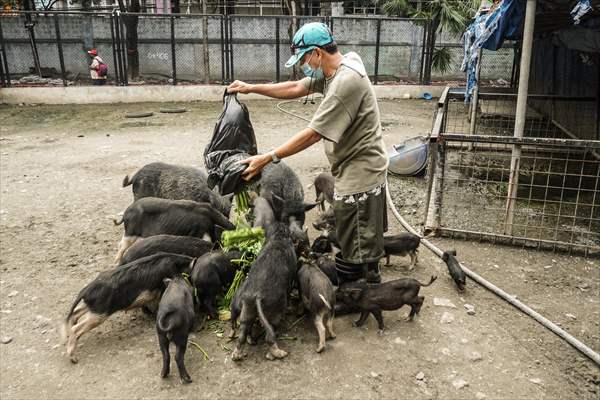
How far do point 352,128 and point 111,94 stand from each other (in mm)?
13317

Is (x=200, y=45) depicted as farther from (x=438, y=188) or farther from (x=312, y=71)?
(x=312, y=71)

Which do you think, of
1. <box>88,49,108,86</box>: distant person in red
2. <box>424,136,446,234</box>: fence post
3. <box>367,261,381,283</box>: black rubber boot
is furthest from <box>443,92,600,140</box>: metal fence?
<box>88,49,108,86</box>: distant person in red

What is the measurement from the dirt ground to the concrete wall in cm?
904

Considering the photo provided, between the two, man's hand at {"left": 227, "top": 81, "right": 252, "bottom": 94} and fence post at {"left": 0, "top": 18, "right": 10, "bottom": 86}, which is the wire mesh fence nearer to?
man's hand at {"left": 227, "top": 81, "right": 252, "bottom": 94}

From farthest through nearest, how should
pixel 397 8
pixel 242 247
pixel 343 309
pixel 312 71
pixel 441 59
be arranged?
pixel 397 8, pixel 441 59, pixel 242 247, pixel 343 309, pixel 312 71

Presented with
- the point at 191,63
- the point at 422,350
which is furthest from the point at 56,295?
the point at 191,63

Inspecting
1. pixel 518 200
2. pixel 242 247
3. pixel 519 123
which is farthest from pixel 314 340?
pixel 518 200

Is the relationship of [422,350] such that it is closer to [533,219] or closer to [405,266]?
[405,266]

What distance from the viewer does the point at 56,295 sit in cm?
454

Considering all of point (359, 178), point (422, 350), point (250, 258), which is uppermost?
point (359, 178)

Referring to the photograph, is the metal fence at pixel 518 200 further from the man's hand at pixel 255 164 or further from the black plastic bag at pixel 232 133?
the man's hand at pixel 255 164

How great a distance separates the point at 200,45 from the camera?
17.5 m

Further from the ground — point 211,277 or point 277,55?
point 277,55

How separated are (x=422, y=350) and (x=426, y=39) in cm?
1560
